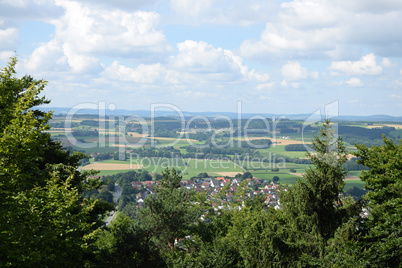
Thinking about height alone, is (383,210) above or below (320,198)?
below

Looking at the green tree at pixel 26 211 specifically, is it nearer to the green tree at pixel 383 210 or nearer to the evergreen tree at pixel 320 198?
the evergreen tree at pixel 320 198

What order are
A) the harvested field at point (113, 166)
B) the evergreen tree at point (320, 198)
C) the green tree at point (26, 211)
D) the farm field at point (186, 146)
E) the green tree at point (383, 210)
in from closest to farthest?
the green tree at point (26, 211) → the evergreen tree at point (320, 198) → the green tree at point (383, 210) → the farm field at point (186, 146) → the harvested field at point (113, 166)

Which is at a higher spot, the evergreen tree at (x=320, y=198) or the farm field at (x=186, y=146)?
the evergreen tree at (x=320, y=198)

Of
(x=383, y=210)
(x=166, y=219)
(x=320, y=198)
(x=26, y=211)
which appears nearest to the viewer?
(x=26, y=211)

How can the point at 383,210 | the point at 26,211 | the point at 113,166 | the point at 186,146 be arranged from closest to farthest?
1. the point at 26,211
2. the point at 383,210
3. the point at 113,166
4. the point at 186,146

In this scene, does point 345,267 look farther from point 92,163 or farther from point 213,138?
point 213,138

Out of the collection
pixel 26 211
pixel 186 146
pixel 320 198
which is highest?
pixel 26 211

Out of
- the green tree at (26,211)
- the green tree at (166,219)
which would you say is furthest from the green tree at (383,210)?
the green tree at (26,211)

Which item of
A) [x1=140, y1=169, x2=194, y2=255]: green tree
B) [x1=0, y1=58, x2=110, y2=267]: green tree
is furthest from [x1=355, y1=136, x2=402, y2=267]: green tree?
[x1=0, y1=58, x2=110, y2=267]: green tree

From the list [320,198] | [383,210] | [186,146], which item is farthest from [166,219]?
[186,146]

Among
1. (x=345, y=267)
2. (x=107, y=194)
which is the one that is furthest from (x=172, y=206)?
(x=107, y=194)

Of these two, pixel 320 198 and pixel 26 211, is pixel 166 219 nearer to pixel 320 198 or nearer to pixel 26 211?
pixel 320 198

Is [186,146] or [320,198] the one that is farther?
[186,146]
